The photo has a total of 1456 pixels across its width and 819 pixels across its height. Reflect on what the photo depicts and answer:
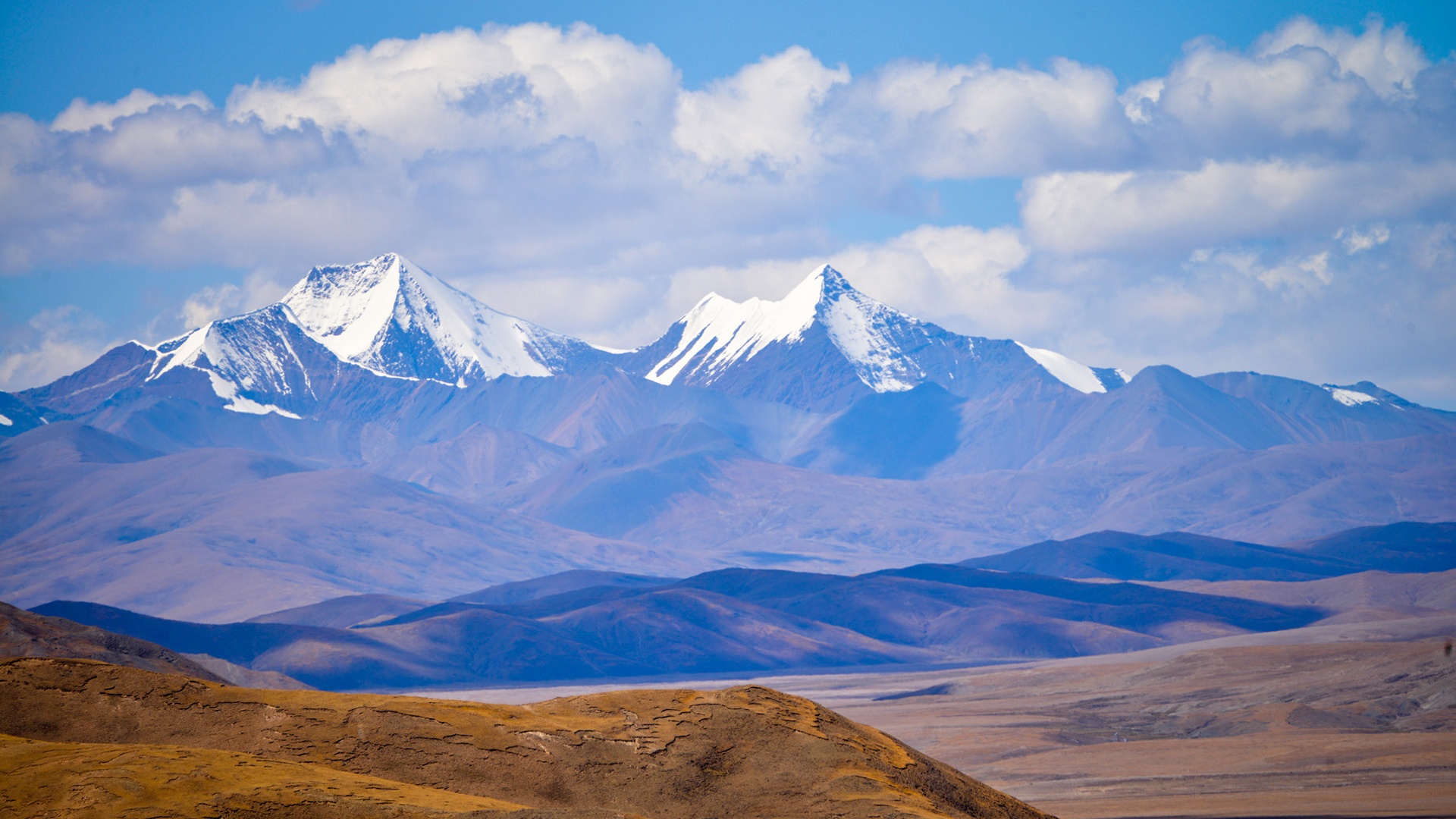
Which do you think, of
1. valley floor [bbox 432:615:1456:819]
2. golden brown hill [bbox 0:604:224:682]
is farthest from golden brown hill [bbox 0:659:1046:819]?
valley floor [bbox 432:615:1456:819]

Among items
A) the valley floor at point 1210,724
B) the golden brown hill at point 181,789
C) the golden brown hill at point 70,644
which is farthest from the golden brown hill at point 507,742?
the valley floor at point 1210,724

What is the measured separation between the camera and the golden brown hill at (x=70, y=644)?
57.7m

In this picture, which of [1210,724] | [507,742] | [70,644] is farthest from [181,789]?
[1210,724]

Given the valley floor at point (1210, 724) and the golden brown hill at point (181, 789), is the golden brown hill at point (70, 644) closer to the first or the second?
the golden brown hill at point (181, 789)

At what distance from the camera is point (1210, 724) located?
316 ft

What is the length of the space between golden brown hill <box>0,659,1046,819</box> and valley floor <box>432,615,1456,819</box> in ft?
133

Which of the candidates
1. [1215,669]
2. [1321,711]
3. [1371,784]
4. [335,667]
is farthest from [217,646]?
[1371,784]

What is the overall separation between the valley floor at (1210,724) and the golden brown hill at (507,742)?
4048 cm

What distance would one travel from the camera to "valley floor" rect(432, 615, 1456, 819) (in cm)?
6594

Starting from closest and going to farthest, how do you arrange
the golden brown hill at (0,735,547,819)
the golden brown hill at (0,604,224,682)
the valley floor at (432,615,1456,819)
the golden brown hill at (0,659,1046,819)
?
1. the golden brown hill at (0,735,547,819)
2. the golden brown hill at (0,659,1046,819)
3. the golden brown hill at (0,604,224,682)
4. the valley floor at (432,615,1456,819)

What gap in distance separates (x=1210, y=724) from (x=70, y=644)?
70955 millimetres

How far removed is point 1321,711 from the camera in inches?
3610

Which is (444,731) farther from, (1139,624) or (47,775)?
(1139,624)

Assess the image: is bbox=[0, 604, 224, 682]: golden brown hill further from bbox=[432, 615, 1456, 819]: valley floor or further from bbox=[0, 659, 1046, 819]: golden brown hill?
bbox=[432, 615, 1456, 819]: valley floor
